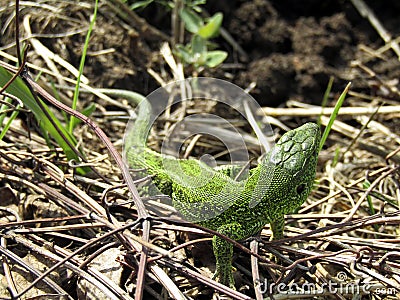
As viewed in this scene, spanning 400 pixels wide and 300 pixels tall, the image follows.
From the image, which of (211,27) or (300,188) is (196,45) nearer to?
(211,27)

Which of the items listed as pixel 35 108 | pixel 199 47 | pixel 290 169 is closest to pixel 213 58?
pixel 199 47

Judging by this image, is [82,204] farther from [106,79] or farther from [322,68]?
[322,68]

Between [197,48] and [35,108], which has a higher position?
[35,108]

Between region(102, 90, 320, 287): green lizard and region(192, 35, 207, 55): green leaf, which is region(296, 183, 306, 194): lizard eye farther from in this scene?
region(192, 35, 207, 55): green leaf

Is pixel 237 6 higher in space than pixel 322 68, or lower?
higher

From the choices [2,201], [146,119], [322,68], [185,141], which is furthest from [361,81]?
[2,201]

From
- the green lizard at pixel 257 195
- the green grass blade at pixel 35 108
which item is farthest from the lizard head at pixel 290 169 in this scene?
the green grass blade at pixel 35 108
